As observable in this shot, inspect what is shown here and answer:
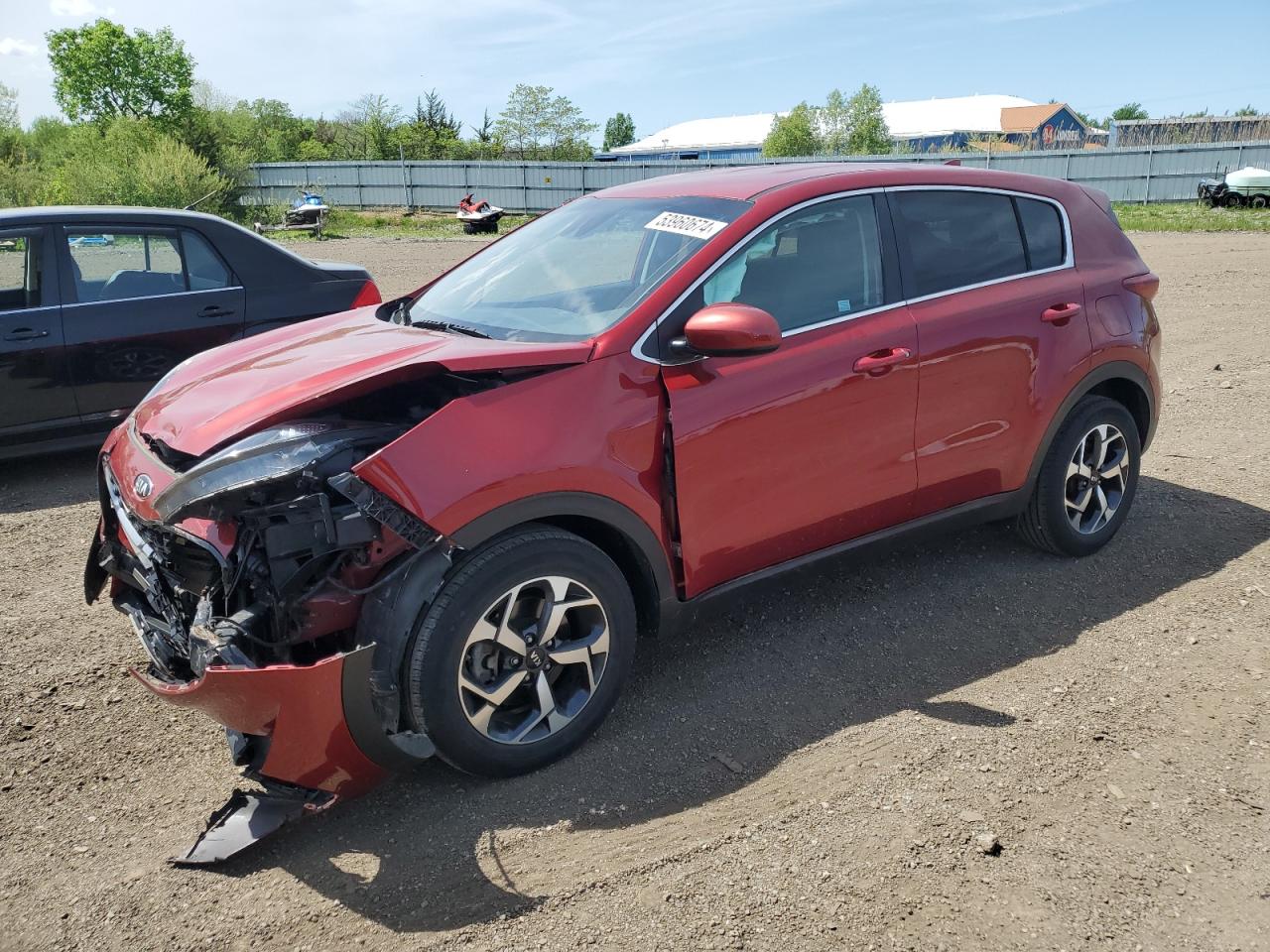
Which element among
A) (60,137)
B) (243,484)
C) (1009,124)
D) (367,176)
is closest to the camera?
(243,484)

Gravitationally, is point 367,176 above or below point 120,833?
above

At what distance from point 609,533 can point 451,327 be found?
106 centimetres

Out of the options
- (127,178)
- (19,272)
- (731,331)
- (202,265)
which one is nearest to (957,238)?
(731,331)

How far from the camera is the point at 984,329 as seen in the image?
13.8ft

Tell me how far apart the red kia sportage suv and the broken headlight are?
0.01 meters

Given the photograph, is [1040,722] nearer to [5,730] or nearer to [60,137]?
[5,730]

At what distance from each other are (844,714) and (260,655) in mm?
1993

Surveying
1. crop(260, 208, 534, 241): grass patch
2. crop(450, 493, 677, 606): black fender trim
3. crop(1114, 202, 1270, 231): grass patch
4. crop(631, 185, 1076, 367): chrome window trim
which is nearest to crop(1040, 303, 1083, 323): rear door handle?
crop(631, 185, 1076, 367): chrome window trim

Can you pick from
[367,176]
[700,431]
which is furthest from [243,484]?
[367,176]

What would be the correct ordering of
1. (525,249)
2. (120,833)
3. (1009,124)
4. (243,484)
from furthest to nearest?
(1009,124), (525,249), (120,833), (243,484)

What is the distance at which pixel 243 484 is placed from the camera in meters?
2.83

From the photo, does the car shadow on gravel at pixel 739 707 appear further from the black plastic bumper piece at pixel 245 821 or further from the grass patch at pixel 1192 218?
the grass patch at pixel 1192 218

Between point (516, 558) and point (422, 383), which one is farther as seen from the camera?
point (422, 383)

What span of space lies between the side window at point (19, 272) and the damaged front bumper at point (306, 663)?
3.95 meters
